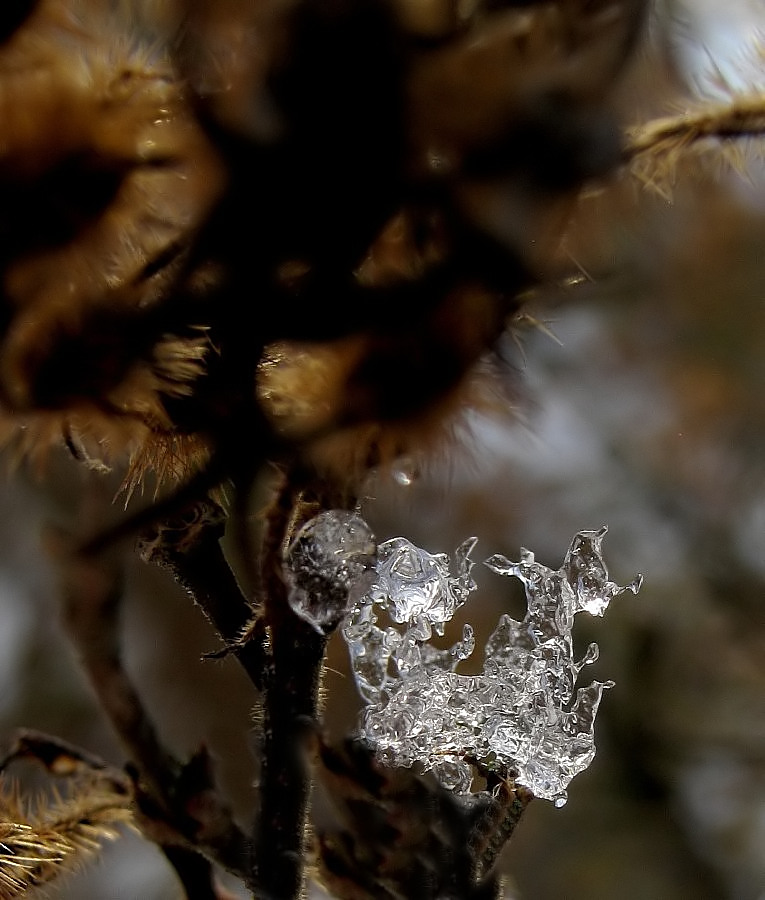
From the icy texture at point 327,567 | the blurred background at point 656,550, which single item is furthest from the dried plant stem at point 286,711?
the blurred background at point 656,550

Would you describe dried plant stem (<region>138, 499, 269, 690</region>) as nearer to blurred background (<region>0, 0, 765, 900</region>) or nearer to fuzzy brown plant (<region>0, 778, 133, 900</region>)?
fuzzy brown plant (<region>0, 778, 133, 900</region>)

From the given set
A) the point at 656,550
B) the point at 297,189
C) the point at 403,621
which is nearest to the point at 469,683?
the point at 403,621

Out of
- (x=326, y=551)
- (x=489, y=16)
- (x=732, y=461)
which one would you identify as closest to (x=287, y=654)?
(x=326, y=551)

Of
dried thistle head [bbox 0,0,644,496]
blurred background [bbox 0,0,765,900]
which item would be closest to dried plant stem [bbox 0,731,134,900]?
dried thistle head [bbox 0,0,644,496]

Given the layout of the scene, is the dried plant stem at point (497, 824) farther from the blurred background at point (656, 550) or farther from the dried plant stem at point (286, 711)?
the blurred background at point (656, 550)

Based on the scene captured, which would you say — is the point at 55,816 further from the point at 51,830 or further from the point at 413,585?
the point at 413,585

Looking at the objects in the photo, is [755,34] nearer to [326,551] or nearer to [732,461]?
[326,551]
